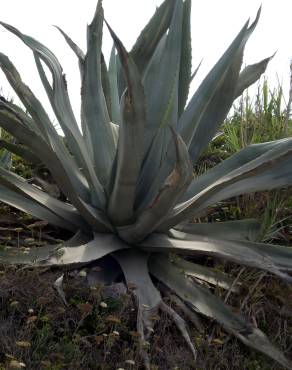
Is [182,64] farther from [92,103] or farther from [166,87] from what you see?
[92,103]

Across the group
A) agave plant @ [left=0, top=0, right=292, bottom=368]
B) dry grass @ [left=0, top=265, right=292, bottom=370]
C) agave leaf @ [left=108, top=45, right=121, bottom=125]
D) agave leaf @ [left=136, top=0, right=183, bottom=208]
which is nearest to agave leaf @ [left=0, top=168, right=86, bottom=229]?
agave plant @ [left=0, top=0, right=292, bottom=368]

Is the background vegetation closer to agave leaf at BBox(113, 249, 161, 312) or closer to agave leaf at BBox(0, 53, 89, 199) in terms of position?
agave leaf at BBox(113, 249, 161, 312)

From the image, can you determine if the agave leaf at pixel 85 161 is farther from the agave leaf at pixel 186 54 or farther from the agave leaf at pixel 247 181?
the agave leaf at pixel 186 54

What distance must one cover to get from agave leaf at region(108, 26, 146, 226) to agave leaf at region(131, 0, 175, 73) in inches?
30.7

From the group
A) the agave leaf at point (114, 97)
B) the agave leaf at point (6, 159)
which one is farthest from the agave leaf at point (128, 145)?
the agave leaf at point (6, 159)

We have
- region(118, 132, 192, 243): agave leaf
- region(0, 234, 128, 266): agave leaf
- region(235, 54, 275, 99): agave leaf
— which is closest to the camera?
region(118, 132, 192, 243): agave leaf

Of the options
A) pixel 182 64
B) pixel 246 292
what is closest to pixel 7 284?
pixel 246 292

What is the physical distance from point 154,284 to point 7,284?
82 cm

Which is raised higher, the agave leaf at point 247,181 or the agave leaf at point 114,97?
the agave leaf at point 114,97

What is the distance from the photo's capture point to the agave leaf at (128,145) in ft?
9.46

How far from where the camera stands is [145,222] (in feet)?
10.6

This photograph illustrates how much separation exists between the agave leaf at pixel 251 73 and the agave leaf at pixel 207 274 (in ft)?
3.39

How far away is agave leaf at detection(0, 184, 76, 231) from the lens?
11.5ft

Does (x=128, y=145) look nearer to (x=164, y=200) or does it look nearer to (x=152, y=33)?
(x=164, y=200)
